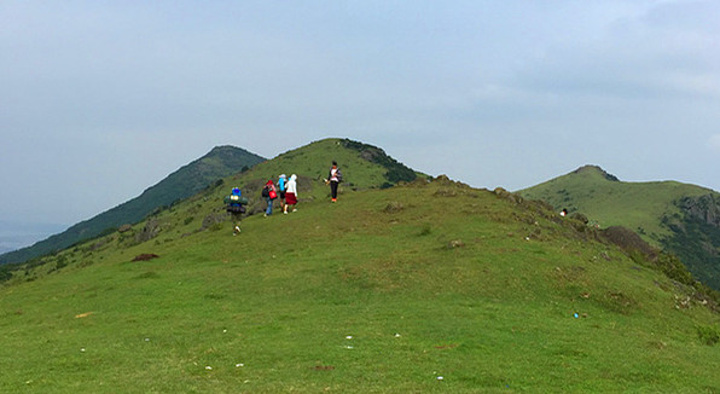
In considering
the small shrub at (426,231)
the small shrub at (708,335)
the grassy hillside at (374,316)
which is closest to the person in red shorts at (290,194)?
the grassy hillside at (374,316)

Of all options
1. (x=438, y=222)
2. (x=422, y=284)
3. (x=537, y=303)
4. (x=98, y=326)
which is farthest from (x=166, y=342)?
(x=438, y=222)

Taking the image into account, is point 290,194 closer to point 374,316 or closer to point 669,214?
point 374,316

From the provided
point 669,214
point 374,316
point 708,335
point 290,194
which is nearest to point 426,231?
point 374,316

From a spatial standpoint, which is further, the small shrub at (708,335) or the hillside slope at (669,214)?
the hillside slope at (669,214)

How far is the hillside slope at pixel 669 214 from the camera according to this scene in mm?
127562

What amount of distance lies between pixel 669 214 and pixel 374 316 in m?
154

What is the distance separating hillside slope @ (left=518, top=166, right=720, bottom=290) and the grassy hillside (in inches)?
3983

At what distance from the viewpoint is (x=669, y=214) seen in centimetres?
14550

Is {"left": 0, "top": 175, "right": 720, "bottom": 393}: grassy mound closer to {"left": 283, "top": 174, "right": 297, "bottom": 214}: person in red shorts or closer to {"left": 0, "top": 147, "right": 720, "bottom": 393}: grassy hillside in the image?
{"left": 0, "top": 147, "right": 720, "bottom": 393}: grassy hillside

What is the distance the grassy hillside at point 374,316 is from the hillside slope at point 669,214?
332ft

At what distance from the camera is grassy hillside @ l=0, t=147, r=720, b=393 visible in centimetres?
1238

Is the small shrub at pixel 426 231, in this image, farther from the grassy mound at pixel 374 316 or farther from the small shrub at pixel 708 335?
the small shrub at pixel 708 335

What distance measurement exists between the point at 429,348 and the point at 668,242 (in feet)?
452

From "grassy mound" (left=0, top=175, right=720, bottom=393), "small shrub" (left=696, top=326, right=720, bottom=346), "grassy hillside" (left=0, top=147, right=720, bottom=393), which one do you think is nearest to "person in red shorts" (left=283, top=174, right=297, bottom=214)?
"grassy mound" (left=0, top=175, right=720, bottom=393)
